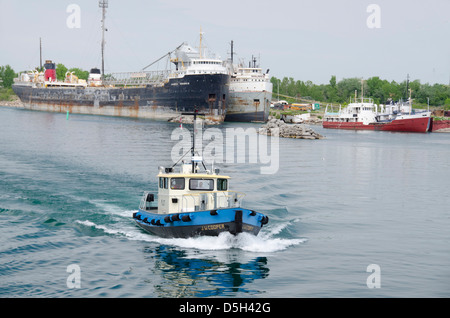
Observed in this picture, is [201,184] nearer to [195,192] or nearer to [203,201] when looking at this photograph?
[195,192]

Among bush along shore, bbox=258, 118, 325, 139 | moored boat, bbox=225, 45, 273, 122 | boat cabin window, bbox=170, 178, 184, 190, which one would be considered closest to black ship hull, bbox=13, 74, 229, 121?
moored boat, bbox=225, 45, 273, 122

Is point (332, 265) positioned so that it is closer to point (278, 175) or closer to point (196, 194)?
point (196, 194)

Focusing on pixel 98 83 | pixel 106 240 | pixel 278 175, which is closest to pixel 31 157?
pixel 278 175

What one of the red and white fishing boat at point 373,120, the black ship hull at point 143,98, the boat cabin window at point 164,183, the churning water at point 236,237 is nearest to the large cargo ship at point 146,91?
the black ship hull at point 143,98

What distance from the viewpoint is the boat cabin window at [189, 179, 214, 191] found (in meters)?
25.1

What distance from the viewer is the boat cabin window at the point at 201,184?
82.3 feet

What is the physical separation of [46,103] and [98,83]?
50.7 feet

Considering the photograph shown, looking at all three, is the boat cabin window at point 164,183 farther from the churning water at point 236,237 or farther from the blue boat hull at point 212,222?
the churning water at point 236,237

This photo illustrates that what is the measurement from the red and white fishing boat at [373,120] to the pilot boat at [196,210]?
10829 centimetres

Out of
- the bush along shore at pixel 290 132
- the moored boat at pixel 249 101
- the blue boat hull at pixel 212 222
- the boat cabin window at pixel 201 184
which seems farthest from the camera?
Result: the moored boat at pixel 249 101

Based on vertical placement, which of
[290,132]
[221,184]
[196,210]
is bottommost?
[196,210]

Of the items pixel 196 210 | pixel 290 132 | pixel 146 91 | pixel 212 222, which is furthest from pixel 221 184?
pixel 146 91

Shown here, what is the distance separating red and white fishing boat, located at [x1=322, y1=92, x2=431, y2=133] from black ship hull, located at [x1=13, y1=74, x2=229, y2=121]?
34.3 m

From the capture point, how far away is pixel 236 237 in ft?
77.7
